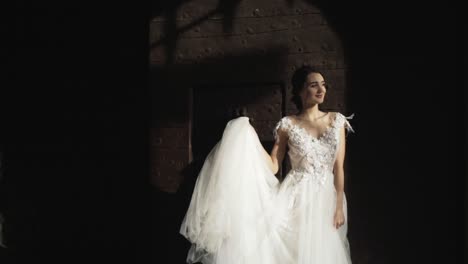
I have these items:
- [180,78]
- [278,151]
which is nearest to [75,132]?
[180,78]

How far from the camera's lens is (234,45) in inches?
117

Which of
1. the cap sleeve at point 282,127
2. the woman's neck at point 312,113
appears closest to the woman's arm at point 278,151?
the cap sleeve at point 282,127

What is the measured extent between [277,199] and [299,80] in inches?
30.5

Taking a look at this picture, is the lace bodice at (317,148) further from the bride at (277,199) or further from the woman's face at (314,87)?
the woman's face at (314,87)

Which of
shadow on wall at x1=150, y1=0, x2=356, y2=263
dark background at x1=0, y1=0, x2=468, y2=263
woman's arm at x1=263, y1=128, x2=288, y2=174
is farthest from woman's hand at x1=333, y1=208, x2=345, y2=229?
dark background at x1=0, y1=0, x2=468, y2=263

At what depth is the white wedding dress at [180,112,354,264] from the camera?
2.35 metres

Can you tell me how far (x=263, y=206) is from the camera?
95.8 inches

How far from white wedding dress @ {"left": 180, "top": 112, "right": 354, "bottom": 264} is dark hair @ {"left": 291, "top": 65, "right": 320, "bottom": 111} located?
181 millimetres

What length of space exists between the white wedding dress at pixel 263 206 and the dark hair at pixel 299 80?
0.18 m

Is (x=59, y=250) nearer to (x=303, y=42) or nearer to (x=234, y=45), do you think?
(x=234, y=45)

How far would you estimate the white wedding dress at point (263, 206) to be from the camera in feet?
7.72

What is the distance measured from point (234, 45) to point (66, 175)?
199 cm

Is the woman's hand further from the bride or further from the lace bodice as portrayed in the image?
the lace bodice

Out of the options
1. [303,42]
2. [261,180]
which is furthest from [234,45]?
[261,180]
